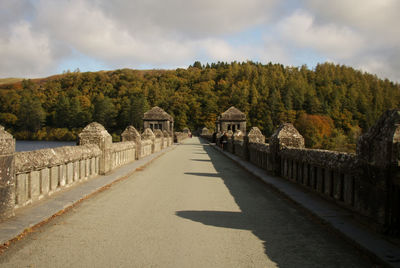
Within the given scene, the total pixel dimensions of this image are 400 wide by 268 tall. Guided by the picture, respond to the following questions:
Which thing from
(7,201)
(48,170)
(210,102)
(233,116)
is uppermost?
(210,102)

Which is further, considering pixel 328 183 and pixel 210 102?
pixel 210 102

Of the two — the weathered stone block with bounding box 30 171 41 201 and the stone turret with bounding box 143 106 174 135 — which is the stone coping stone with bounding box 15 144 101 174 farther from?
the stone turret with bounding box 143 106 174 135

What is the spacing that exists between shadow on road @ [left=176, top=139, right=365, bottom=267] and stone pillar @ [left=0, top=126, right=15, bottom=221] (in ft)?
9.17

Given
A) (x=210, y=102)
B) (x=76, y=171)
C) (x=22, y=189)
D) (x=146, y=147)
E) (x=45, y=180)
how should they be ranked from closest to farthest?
(x=22, y=189) < (x=45, y=180) < (x=76, y=171) < (x=146, y=147) < (x=210, y=102)

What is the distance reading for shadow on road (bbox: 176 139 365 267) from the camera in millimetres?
4145

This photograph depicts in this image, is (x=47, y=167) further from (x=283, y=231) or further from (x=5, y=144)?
(x=283, y=231)

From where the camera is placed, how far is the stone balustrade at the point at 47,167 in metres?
5.37

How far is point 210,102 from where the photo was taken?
130000mm

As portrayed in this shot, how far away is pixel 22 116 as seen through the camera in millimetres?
81312

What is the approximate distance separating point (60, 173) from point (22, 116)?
83.2 metres

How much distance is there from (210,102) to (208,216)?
12453cm

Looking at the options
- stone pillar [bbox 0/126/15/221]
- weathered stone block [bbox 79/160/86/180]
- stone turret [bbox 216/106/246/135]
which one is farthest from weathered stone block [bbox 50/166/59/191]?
stone turret [bbox 216/106/246/135]

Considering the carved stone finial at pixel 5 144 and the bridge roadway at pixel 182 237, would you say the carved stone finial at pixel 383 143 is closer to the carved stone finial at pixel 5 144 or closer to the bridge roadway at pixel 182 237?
the bridge roadway at pixel 182 237

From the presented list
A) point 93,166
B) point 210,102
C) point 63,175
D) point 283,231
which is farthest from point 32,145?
point 210,102
